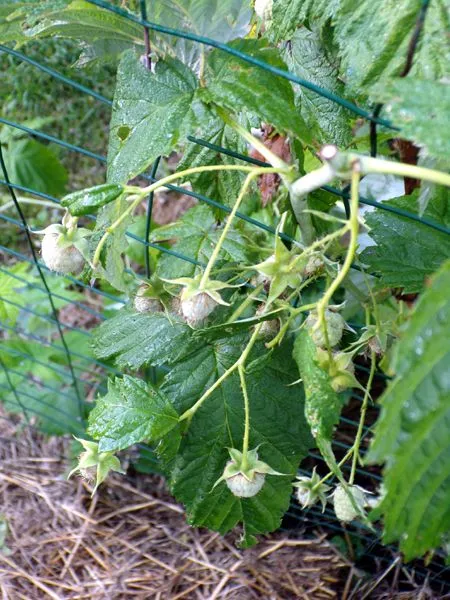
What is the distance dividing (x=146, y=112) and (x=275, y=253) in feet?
0.63

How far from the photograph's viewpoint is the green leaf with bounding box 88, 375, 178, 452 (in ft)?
2.46

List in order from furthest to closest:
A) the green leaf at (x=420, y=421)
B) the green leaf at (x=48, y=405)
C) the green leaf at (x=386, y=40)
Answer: the green leaf at (x=48, y=405), the green leaf at (x=386, y=40), the green leaf at (x=420, y=421)

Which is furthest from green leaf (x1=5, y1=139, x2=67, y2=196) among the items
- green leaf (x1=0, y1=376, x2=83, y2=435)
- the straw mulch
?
the straw mulch

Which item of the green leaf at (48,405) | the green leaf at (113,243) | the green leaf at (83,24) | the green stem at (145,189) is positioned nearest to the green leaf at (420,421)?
the green stem at (145,189)

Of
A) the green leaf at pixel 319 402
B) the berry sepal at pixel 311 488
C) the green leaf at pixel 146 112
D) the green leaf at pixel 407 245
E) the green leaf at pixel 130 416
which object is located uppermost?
the green leaf at pixel 146 112

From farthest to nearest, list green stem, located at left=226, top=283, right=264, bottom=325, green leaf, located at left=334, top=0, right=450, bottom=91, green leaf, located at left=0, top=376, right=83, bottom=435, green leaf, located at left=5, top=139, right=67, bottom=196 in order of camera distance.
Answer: green leaf, located at left=5, top=139, right=67, bottom=196 < green leaf, located at left=0, top=376, right=83, bottom=435 < green stem, located at left=226, top=283, right=264, bottom=325 < green leaf, located at left=334, top=0, right=450, bottom=91

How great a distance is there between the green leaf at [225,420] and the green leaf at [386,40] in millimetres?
344

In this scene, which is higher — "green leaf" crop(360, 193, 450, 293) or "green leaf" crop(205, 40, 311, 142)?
"green leaf" crop(205, 40, 311, 142)

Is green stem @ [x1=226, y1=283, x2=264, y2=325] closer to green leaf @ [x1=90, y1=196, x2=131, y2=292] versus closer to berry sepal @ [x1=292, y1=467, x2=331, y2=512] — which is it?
green leaf @ [x1=90, y1=196, x2=131, y2=292]

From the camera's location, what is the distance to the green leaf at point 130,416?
2.46ft

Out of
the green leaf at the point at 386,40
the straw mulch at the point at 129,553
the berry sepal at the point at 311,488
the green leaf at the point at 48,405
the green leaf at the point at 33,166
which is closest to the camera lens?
the green leaf at the point at 386,40

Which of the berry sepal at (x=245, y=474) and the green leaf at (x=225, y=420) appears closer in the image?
the berry sepal at (x=245, y=474)

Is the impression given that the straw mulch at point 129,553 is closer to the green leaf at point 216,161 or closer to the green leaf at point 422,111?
the green leaf at point 216,161

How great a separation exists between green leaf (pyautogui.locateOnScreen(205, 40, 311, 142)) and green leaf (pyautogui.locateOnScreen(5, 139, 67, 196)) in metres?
1.38
